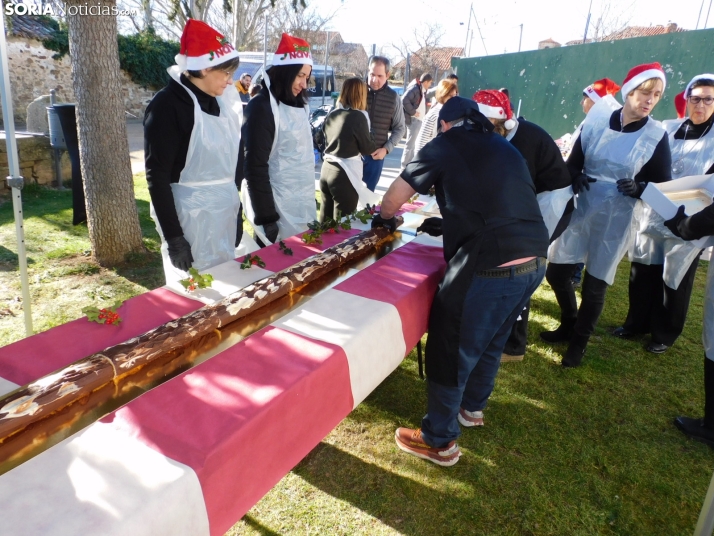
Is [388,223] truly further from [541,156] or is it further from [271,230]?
[541,156]

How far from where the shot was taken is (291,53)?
2.75 m

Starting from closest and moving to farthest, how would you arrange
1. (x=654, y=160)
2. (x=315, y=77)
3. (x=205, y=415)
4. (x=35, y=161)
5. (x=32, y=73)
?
(x=205, y=415) < (x=654, y=160) < (x=35, y=161) < (x=315, y=77) < (x=32, y=73)

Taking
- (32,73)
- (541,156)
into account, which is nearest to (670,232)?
(541,156)

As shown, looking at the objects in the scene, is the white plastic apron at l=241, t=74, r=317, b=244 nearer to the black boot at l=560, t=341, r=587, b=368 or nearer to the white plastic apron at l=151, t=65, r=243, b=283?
the white plastic apron at l=151, t=65, r=243, b=283

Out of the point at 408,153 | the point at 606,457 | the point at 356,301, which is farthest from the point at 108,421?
the point at 408,153

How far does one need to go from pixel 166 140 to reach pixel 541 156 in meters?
1.75

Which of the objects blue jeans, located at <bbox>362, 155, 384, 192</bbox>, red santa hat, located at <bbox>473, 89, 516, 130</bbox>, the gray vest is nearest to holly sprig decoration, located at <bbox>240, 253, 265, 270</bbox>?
red santa hat, located at <bbox>473, 89, 516, 130</bbox>

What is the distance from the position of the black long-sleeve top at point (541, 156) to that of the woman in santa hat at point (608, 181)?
414 mm

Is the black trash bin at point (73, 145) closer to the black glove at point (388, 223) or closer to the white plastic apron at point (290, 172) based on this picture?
the white plastic apron at point (290, 172)

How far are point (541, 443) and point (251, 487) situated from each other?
1.68 m

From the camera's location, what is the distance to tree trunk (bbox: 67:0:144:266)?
12.1ft

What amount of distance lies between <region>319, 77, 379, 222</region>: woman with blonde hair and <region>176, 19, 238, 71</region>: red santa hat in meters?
1.28

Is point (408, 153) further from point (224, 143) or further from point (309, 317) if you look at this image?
point (309, 317)

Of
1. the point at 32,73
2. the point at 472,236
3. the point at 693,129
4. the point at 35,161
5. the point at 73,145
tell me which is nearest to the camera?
the point at 472,236
